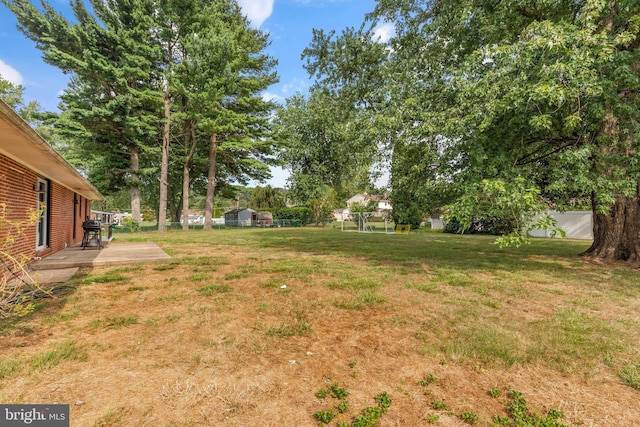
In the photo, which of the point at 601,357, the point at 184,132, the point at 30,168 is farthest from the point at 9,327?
the point at 184,132

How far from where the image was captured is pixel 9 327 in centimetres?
351

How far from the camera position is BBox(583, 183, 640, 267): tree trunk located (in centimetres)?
797

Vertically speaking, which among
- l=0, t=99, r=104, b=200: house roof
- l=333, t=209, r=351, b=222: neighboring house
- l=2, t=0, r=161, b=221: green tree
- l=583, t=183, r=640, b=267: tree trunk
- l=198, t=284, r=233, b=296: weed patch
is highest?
l=2, t=0, r=161, b=221: green tree

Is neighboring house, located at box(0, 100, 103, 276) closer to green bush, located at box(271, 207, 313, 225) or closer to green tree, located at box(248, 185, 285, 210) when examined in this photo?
green bush, located at box(271, 207, 313, 225)

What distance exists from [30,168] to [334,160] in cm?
2834

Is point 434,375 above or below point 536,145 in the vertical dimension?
below

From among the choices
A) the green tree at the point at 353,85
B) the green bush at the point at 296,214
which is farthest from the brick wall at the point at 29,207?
the green bush at the point at 296,214

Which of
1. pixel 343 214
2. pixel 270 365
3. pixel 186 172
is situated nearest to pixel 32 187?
pixel 270 365

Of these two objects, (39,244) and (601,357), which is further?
(39,244)

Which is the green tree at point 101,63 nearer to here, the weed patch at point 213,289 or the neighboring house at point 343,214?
the neighboring house at point 343,214

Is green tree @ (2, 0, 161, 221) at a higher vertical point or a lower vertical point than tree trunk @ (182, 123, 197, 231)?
higher

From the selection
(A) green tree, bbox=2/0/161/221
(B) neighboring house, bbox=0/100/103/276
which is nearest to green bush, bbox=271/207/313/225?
(A) green tree, bbox=2/0/161/221

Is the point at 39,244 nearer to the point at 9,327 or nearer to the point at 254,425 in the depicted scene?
the point at 9,327

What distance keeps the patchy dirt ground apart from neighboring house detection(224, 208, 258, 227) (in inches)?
1155
